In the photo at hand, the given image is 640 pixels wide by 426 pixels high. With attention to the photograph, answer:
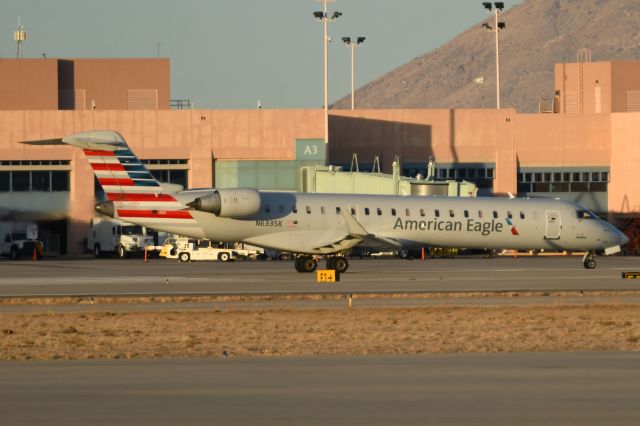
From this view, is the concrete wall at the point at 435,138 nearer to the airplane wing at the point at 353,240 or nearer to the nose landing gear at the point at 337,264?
the airplane wing at the point at 353,240

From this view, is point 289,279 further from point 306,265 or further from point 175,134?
point 175,134

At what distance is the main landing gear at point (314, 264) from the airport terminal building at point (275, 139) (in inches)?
1165

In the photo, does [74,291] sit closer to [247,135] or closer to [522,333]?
[522,333]

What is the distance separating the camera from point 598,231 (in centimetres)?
5059

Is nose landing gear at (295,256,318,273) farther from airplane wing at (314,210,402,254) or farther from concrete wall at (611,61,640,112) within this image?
concrete wall at (611,61,640,112)

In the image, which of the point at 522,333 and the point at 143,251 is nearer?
the point at 522,333

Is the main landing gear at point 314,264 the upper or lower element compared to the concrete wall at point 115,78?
lower

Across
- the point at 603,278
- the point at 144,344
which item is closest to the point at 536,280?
the point at 603,278

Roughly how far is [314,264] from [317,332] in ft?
73.9

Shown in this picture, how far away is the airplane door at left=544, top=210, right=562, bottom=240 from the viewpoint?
4991 cm

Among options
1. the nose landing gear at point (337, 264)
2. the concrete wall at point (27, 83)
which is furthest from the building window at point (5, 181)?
the nose landing gear at point (337, 264)

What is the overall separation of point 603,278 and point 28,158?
1787 inches

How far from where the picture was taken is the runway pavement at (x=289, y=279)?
126 feet

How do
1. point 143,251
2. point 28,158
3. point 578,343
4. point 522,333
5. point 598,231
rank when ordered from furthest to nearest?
point 28,158, point 143,251, point 598,231, point 522,333, point 578,343
